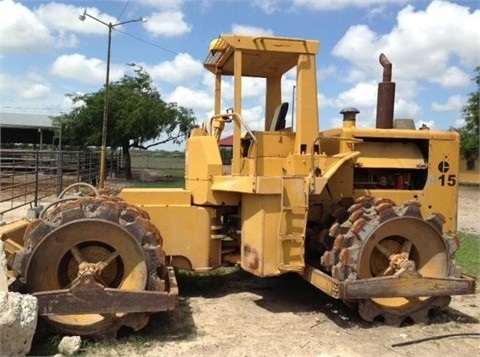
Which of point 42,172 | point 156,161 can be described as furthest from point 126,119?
point 156,161

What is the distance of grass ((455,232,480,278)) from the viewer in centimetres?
885

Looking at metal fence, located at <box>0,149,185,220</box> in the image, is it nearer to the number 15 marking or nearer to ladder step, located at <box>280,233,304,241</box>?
ladder step, located at <box>280,233,304,241</box>

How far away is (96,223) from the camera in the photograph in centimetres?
533

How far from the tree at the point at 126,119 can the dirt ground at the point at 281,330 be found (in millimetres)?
24358

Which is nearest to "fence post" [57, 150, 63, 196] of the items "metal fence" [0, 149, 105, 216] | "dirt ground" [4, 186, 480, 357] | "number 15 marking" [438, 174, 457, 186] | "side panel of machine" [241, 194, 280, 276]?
"metal fence" [0, 149, 105, 216]

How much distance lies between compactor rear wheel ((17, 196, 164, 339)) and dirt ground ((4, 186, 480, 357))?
1.04ft

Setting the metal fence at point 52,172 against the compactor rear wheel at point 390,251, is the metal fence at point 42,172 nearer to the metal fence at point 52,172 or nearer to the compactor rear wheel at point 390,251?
the metal fence at point 52,172

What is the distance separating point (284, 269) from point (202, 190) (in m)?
1.35

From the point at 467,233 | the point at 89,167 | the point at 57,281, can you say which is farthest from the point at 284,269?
the point at 89,167

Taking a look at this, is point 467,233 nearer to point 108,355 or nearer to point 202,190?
point 202,190

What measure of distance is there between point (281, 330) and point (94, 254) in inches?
79.0

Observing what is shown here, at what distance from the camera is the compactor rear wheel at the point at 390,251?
587 cm

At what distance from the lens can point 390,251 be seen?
6.18 m

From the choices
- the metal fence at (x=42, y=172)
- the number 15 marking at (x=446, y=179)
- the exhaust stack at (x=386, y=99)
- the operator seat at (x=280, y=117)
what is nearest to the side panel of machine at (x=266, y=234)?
the operator seat at (x=280, y=117)
